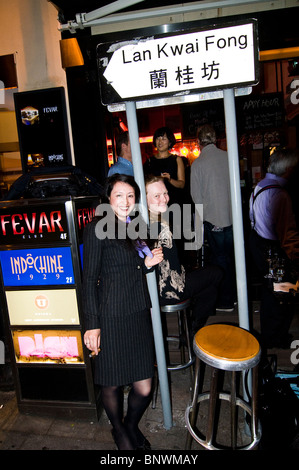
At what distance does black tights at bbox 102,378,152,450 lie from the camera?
218 centimetres

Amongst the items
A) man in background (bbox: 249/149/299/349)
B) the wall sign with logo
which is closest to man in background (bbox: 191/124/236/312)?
man in background (bbox: 249/149/299/349)

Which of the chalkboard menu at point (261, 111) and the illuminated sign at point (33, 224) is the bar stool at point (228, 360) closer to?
the illuminated sign at point (33, 224)

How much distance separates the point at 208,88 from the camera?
1.96 m

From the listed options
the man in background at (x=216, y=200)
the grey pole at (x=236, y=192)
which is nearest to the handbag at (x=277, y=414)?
the grey pole at (x=236, y=192)

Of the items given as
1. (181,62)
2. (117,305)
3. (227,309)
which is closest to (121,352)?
(117,305)

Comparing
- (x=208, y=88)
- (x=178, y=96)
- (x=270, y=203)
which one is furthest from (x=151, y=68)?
(x=270, y=203)

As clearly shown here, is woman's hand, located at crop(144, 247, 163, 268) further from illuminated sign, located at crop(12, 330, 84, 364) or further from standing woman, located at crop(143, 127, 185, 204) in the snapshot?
standing woman, located at crop(143, 127, 185, 204)

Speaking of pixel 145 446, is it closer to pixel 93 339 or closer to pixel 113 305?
pixel 93 339

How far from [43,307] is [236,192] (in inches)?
76.4

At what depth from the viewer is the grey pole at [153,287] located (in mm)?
2242

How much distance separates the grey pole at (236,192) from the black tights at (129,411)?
3.08 feet

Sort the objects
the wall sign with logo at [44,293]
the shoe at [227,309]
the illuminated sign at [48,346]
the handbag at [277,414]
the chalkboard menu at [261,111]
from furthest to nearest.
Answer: the chalkboard menu at [261,111] < the shoe at [227,309] < the illuminated sign at [48,346] < the wall sign with logo at [44,293] < the handbag at [277,414]

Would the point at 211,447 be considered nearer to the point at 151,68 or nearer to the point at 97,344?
the point at 97,344
